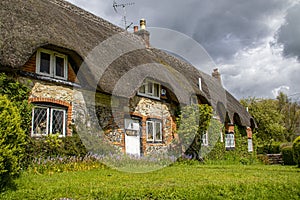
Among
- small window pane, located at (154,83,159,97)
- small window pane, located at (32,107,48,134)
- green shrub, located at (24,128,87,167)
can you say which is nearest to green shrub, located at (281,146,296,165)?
small window pane, located at (154,83,159,97)

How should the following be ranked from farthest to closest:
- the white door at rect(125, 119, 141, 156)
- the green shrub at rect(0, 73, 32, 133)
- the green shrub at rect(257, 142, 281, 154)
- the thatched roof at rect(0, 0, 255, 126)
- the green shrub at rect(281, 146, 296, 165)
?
1. the green shrub at rect(257, 142, 281, 154)
2. the green shrub at rect(281, 146, 296, 165)
3. the white door at rect(125, 119, 141, 156)
4. the thatched roof at rect(0, 0, 255, 126)
5. the green shrub at rect(0, 73, 32, 133)

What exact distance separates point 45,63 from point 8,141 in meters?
4.61

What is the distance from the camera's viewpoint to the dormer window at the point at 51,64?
9.63 meters

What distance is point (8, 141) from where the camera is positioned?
226 inches

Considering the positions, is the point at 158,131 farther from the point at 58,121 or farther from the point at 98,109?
the point at 58,121

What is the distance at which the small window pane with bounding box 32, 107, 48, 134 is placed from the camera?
364 inches

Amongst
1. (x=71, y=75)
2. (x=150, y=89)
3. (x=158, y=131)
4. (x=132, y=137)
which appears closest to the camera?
(x=71, y=75)

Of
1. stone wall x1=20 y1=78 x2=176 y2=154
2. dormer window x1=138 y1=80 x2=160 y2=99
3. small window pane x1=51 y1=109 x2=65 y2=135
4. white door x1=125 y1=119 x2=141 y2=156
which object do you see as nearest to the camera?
stone wall x1=20 y1=78 x2=176 y2=154

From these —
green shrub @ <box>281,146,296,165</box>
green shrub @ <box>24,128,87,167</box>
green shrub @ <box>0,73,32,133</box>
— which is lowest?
green shrub @ <box>281,146,296,165</box>

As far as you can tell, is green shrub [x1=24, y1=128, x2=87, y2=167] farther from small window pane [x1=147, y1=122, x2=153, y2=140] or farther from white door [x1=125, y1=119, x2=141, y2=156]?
small window pane [x1=147, y1=122, x2=153, y2=140]

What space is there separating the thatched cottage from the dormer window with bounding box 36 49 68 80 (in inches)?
1.3

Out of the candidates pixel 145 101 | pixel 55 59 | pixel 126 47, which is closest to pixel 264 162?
pixel 145 101

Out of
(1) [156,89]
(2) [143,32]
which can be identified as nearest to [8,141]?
(1) [156,89]

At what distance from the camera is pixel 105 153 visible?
10.5m
